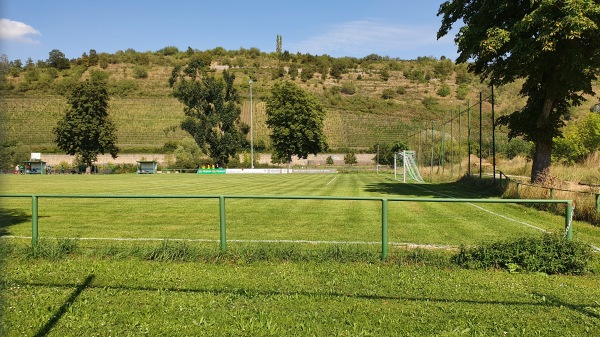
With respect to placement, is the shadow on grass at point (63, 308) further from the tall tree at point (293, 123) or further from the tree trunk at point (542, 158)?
the tall tree at point (293, 123)

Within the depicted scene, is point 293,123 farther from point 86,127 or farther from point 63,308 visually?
point 63,308

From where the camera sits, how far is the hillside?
4040 inches

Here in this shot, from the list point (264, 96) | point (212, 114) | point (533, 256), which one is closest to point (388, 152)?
point (212, 114)

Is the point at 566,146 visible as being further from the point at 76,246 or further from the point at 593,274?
the point at 76,246

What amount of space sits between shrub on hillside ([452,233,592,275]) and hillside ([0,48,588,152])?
7564 cm

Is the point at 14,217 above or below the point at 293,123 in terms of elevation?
below

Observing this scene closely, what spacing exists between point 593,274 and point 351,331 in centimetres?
514

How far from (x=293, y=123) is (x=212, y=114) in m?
14.2

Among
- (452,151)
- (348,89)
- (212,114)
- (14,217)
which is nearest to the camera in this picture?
(14,217)

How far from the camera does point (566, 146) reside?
40062 millimetres

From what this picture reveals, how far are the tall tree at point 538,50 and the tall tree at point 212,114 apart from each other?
60.2 m

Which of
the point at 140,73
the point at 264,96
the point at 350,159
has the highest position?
the point at 140,73

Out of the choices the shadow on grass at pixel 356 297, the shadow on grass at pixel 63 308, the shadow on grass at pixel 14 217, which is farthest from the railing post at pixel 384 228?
the shadow on grass at pixel 14 217

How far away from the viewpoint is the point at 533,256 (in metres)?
8.37
